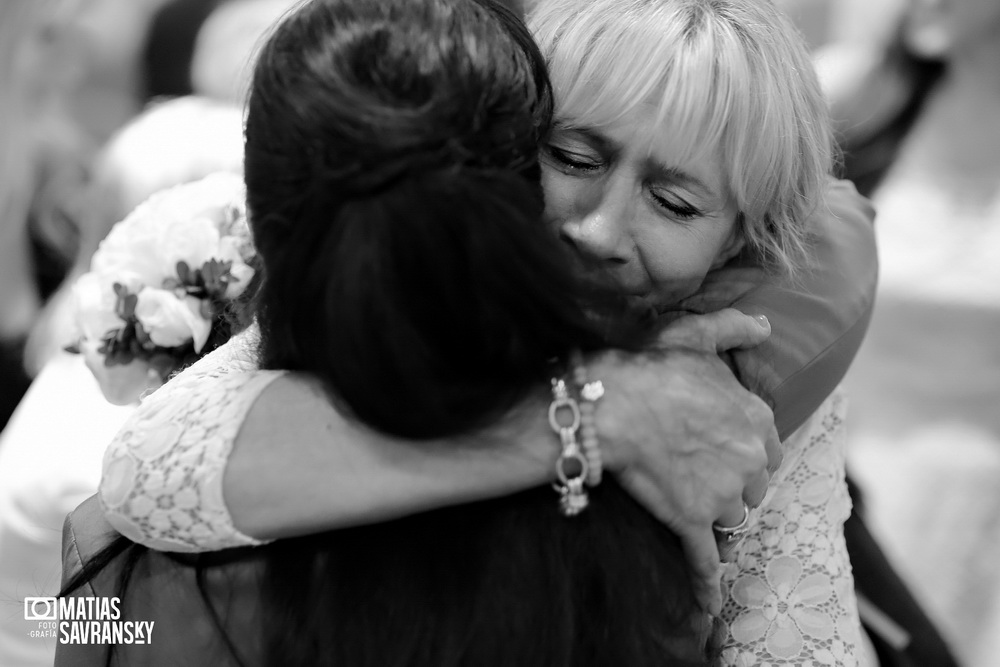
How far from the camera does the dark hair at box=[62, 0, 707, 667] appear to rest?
2.01 feet

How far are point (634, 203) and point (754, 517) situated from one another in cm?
37

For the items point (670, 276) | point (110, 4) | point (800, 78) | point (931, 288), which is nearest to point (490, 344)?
point (670, 276)

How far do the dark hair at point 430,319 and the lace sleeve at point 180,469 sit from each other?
59mm

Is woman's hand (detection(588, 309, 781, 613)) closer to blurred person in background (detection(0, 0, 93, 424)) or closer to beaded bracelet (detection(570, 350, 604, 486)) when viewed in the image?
beaded bracelet (detection(570, 350, 604, 486))

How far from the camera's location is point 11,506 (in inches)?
48.7

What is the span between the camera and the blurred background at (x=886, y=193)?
1.92 metres

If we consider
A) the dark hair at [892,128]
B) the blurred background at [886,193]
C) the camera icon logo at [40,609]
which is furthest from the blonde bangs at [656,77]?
the dark hair at [892,128]

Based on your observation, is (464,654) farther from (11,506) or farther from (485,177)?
(11,506)

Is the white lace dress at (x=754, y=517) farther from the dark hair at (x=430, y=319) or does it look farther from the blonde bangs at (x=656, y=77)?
the blonde bangs at (x=656, y=77)

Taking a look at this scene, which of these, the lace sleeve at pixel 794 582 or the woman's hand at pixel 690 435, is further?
the lace sleeve at pixel 794 582

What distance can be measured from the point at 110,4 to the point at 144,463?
1769 mm

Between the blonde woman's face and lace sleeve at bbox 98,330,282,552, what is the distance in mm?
364

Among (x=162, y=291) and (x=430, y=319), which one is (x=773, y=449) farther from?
(x=162, y=291)

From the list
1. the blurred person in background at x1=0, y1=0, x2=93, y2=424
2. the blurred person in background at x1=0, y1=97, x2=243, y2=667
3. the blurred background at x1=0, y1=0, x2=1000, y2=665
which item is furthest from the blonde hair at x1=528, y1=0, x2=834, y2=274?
the blurred person in background at x1=0, y1=0, x2=93, y2=424
